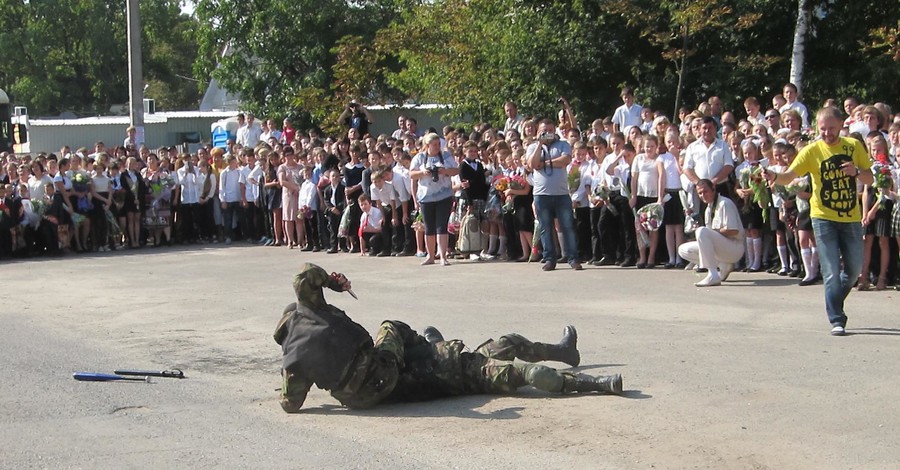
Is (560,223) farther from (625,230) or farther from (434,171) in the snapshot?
(434,171)

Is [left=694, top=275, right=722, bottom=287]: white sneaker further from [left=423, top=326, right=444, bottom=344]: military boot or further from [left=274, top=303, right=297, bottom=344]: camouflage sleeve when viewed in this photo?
[left=274, top=303, right=297, bottom=344]: camouflage sleeve

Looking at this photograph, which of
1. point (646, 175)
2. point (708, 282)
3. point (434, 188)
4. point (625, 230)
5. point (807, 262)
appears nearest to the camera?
point (807, 262)

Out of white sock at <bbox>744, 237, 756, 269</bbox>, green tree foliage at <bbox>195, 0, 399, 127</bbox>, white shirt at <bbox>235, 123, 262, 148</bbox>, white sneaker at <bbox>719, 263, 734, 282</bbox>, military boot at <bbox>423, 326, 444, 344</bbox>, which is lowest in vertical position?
military boot at <bbox>423, 326, 444, 344</bbox>

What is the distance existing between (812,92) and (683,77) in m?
2.57

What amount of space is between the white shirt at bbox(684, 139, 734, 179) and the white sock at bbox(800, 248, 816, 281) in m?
1.59

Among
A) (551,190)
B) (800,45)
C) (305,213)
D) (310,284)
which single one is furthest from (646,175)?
(310,284)

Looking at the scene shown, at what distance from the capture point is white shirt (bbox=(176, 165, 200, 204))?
2267 centimetres

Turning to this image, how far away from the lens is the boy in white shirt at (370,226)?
18.6m

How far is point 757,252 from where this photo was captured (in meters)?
14.4

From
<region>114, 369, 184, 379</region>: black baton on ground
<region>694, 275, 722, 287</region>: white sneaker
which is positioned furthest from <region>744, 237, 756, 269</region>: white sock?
<region>114, 369, 184, 379</region>: black baton on ground

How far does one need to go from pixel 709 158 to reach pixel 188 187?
11.6 meters

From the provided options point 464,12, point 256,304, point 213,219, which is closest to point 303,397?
point 256,304

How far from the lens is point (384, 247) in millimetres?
18781

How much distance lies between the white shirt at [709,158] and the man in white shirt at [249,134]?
14.4 metres
